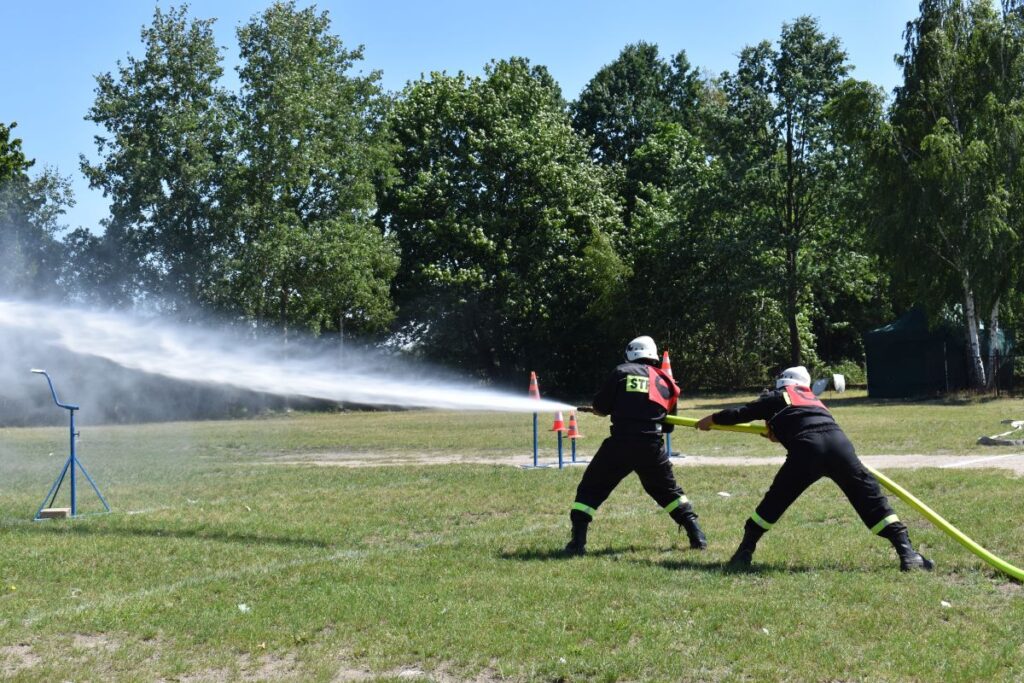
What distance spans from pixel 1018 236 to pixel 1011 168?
7.37ft

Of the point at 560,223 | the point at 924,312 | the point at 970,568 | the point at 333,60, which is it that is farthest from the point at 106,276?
the point at 970,568

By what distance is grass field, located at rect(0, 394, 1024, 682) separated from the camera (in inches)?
257

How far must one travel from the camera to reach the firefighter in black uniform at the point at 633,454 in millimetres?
9719

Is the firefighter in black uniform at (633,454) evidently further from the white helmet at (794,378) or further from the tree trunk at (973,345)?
the tree trunk at (973,345)

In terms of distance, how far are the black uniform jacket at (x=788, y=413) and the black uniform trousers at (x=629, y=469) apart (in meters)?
0.80

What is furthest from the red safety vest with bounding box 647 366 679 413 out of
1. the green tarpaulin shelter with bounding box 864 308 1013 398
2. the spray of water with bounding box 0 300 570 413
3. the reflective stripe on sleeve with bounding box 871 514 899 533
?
the green tarpaulin shelter with bounding box 864 308 1013 398

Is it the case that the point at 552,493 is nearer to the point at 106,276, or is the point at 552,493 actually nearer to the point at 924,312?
the point at 924,312

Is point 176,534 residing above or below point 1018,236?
below

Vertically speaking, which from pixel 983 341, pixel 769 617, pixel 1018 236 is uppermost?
pixel 1018 236

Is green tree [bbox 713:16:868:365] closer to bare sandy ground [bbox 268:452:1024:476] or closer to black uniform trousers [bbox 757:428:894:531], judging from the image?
bare sandy ground [bbox 268:452:1024:476]

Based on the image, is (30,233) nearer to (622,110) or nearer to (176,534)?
(622,110)

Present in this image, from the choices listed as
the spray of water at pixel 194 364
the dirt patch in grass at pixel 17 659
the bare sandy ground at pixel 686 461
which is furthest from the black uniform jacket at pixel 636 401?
the bare sandy ground at pixel 686 461

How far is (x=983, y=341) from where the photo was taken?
39062 mm

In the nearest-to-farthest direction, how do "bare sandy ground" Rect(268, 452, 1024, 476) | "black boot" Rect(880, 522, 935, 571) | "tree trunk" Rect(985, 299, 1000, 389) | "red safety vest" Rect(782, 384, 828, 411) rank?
1. "black boot" Rect(880, 522, 935, 571)
2. "red safety vest" Rect(782, 384, 828, 411)
3. "bare sandy ground" Rect(268, 452, 1024, 476)
4. "tree trunk" Rect(985, 299, 1000, 389)
